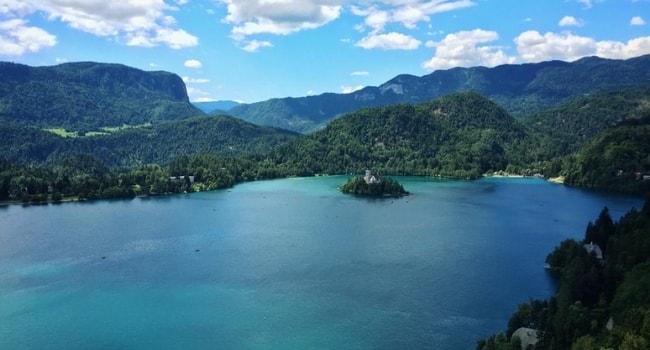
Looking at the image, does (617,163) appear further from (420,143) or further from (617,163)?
(420,143)

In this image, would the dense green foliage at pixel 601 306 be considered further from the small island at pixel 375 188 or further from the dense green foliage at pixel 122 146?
the dense green foliage at pixel 122 146

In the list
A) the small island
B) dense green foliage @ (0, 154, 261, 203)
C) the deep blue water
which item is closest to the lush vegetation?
the deep blue water

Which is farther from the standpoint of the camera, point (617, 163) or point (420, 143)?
point (420, 143)

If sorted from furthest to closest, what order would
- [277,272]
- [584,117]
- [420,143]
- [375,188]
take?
1. [584,117]
2. [420,143]
3. [375,188]
4. [277,272]

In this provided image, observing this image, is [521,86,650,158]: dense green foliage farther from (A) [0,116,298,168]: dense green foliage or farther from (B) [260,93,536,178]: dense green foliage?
(A) [0,116,298,168]: dense green foliage

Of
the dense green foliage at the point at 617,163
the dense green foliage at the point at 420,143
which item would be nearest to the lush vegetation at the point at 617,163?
the dense green foliage at the point at 617,163

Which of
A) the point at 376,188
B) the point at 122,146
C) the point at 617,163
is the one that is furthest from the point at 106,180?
the point at 617,163

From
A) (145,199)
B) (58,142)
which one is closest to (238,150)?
(58,142)
